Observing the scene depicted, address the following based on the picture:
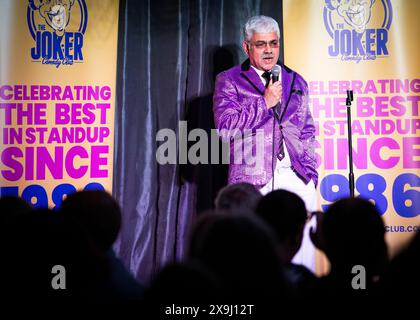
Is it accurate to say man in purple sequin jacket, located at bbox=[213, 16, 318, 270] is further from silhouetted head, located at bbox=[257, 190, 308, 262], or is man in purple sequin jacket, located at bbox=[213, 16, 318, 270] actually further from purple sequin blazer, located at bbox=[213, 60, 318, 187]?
silhouetted head, located at bbox=[257, 190, 308, 262]

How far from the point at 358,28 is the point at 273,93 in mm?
1087

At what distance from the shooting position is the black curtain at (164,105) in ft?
14.9

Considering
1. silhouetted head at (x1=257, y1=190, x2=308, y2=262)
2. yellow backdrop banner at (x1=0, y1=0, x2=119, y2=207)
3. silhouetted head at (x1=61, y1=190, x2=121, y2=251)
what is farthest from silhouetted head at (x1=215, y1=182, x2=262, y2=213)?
yellow backdrop banner at (x1=0, y1=0, x2=119, y2=207)

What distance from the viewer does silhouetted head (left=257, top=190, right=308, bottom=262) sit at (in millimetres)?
1983

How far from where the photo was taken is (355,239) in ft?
5.50

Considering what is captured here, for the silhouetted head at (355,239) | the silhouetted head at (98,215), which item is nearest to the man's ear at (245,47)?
the silhouetted head at (98,215)

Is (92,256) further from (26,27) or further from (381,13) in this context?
(381,13)

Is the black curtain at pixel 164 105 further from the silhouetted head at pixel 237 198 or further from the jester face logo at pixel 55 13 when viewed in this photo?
the silhouetted head at pixel 237 198

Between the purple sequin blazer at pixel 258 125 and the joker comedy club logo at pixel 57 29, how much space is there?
130 cm

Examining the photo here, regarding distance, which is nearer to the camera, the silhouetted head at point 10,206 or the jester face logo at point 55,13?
the silhouetted head at point 10,206

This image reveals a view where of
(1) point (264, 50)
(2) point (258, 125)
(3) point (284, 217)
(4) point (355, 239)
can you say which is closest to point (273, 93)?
(2) point (258, 125)

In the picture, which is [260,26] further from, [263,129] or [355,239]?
[355,239]

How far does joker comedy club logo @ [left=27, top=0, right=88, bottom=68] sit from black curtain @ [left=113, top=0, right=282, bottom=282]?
14.4 inches
